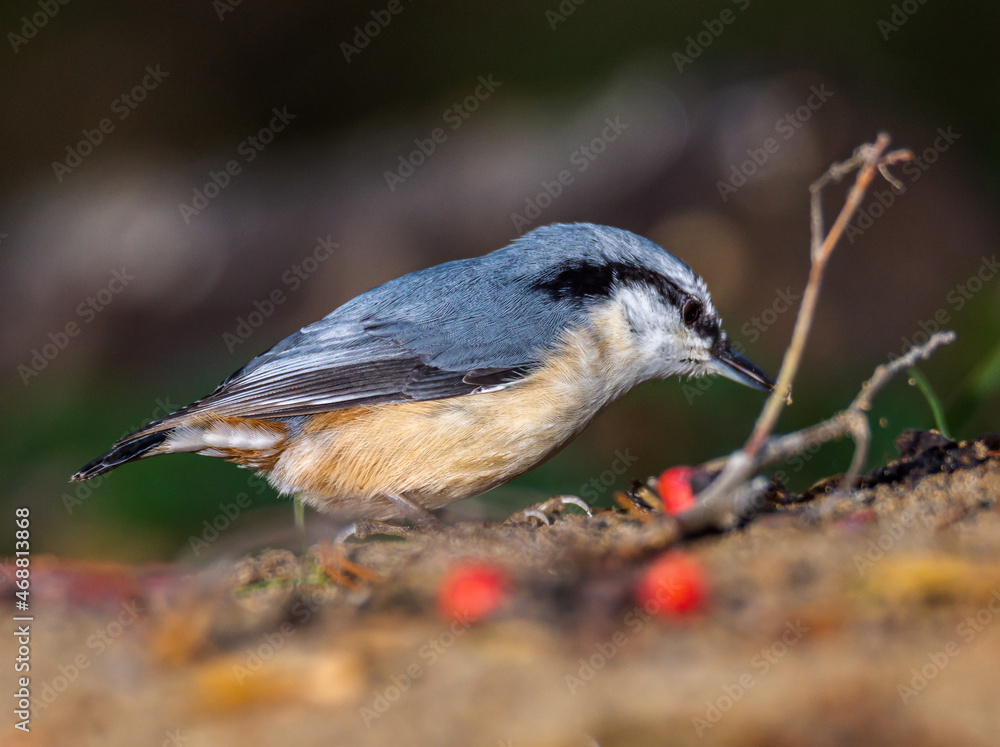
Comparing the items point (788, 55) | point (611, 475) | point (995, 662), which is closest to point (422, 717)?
point (995, 662)

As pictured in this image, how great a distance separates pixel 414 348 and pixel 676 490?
1.25 m

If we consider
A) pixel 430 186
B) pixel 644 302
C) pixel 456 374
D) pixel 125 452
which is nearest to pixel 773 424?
pixel 456 374

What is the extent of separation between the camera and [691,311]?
131 inches

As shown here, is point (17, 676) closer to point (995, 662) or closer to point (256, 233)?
point (995, 662)

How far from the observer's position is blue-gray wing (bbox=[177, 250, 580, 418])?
3.05 metres

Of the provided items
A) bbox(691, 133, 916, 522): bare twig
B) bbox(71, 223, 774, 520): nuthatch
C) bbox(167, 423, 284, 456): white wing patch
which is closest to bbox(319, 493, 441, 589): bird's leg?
bbox(71, 223, 774, 520): nuthatch

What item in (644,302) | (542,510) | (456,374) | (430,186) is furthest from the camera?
(430,186)

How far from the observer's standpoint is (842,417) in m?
1.74

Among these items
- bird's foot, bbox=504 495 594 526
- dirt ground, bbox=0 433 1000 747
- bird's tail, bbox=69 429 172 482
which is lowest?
bird's foot, bbox=504 495 594 526

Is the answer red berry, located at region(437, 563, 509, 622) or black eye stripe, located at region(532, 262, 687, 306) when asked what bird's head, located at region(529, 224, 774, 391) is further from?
red berry, located at region(437, 563, 509, 622)

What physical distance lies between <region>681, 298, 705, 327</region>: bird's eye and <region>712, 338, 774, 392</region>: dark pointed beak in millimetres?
133

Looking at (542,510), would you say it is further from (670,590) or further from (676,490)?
(670,590)

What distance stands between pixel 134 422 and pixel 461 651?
4.97 m

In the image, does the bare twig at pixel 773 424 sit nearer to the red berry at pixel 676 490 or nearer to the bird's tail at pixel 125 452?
the red berry at pixel 676 490
